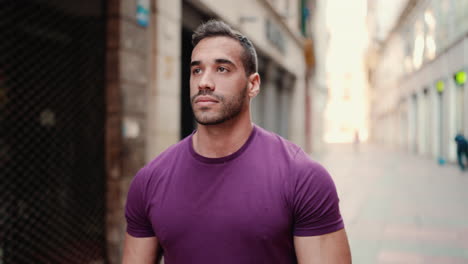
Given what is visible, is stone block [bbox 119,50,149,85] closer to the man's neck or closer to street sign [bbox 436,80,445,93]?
the man's neck

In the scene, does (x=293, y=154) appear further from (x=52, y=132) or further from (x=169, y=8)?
(x=169, y=8)

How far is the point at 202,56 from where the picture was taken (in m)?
2.07

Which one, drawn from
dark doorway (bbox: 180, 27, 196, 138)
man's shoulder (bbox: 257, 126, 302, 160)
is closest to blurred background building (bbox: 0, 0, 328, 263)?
dark doorway (bbox: 180, 27, 196, 138)

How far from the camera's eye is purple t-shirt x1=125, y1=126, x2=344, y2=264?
1.88 m

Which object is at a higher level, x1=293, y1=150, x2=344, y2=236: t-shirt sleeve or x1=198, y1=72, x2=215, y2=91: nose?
x1=198, y1=72, x2=215, y2=91: nose

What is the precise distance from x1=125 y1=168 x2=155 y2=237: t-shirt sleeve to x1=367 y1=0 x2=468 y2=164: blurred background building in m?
20.3

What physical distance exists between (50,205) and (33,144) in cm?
79

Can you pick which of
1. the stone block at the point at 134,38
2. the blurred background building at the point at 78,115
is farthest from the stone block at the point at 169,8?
the stone block at the point at 134,38

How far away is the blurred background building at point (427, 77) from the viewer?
21.1 m

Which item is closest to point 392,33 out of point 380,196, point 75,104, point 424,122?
point 424,122

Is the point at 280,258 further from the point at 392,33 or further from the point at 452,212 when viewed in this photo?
the point at 392,33

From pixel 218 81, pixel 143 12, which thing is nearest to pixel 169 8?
pixel 143 12

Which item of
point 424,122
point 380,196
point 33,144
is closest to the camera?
point 33,144

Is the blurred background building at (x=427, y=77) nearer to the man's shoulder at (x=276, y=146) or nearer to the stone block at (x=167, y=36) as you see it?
the stone block at (x=167, y=36)
